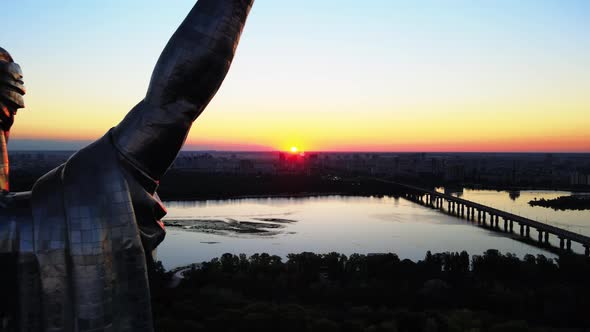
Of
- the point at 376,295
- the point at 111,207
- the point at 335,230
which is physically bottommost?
the point at 335,230

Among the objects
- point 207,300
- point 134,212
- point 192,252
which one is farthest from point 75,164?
point 192,252

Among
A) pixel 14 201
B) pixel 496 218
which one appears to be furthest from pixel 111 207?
pixel 496 218

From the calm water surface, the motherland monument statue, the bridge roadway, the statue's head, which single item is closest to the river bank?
the calm water surface

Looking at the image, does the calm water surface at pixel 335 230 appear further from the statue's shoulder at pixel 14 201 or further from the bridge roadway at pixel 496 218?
the statue's shoulder at pixel 14 201

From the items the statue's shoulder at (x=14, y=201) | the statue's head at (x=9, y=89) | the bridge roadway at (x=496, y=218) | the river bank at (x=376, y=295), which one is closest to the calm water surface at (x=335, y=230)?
the bridge roadway at (x=496, y=218)

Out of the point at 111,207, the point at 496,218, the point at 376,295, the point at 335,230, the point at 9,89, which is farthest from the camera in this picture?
the point at 496,218

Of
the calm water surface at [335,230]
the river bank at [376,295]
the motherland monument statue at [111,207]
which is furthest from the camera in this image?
the calm water surface at [335,230]

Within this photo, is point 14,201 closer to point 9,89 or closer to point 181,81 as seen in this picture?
point 9,89
